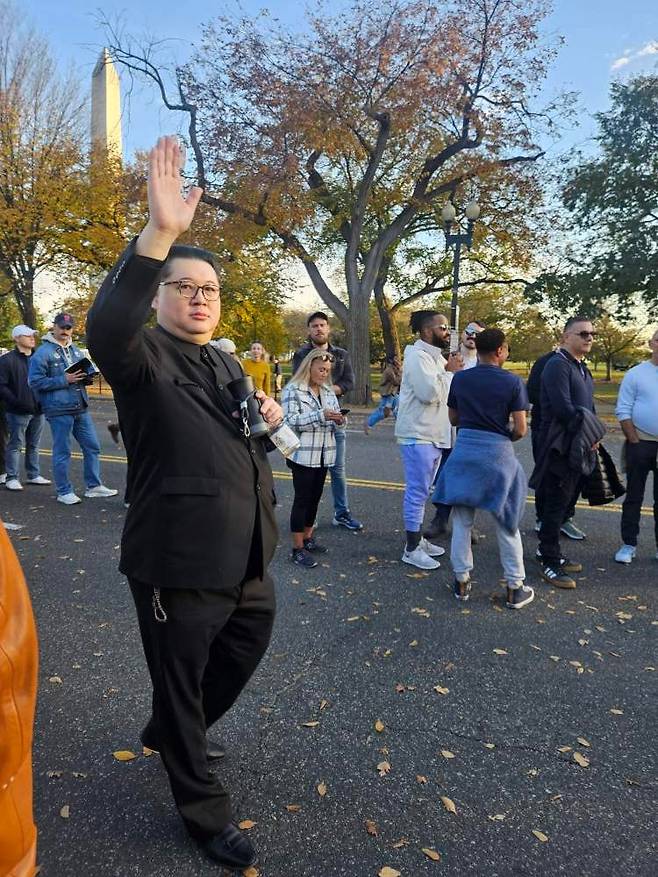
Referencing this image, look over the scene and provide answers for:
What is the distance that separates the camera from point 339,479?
6098mm

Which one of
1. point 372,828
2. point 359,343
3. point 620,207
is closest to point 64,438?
point 372,828

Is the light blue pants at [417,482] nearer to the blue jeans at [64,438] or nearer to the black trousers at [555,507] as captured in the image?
the black trousers at [555,507]

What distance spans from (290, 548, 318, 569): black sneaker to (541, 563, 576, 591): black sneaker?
183cm

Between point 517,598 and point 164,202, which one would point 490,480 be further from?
point 164,202

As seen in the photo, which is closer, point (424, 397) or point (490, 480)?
point (490, 480)

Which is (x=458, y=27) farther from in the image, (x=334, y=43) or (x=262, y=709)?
(x=262, y=709)

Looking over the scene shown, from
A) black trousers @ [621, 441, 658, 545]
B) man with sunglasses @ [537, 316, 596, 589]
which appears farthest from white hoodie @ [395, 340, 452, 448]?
black trousers @ [621, 441, 658, 545]

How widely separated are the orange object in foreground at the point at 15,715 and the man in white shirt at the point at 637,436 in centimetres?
495

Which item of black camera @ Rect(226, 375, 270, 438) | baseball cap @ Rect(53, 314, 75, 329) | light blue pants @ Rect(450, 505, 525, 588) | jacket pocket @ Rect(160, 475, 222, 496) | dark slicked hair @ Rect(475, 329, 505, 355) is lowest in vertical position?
light blue pants @ Rect(450, 505, 525, 588)

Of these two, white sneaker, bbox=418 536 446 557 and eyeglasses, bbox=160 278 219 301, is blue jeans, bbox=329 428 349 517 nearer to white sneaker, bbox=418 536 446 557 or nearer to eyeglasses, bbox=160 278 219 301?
white sneaker, bbox=418 536 446 557

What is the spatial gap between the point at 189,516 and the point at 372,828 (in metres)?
1.36

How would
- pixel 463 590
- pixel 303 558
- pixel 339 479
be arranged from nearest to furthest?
1. pixel 463 590
2. pixel 303 558
3. pixel 339 479

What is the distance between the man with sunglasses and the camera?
482 centimetres

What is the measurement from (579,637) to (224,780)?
239 centimetres
